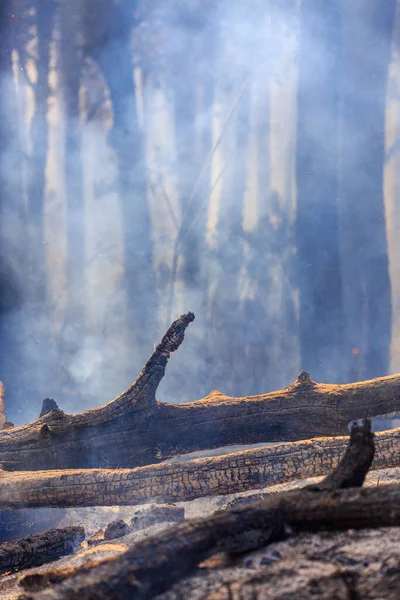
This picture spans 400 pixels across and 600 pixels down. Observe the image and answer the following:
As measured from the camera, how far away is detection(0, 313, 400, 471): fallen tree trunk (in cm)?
476

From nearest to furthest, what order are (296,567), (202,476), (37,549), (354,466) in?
(296,567), (354,466), (37,549), (202,476)

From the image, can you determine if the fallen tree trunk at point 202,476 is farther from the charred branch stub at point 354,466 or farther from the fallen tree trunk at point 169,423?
the charred branch stub at point 354,466

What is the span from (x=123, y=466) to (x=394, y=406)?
2665 millimetres

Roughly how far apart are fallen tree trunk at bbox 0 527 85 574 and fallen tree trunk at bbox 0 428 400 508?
10.4 inches

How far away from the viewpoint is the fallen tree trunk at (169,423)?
4758 mm

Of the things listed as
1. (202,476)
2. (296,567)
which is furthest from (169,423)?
(296,567)

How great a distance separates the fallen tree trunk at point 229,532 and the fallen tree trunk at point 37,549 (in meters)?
2.40

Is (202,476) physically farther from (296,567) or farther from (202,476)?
(296,567)

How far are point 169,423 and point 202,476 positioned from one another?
90 cm

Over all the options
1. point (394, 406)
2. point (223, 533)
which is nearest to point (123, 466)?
point (394, 406)

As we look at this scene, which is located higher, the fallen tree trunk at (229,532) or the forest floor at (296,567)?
the fallen tree trunk at (229,532)

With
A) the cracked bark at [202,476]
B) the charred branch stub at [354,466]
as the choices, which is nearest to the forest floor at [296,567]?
the charred branch stub at [354,466]

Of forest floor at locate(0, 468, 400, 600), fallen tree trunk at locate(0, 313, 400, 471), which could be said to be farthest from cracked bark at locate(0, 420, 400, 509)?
forest floor at locate(0, 468, 400, 600)

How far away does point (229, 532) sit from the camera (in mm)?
1655
